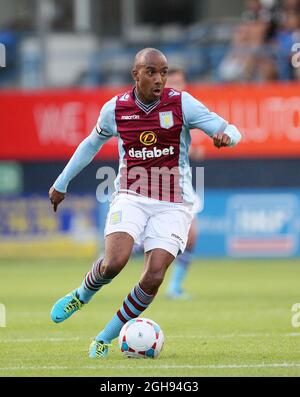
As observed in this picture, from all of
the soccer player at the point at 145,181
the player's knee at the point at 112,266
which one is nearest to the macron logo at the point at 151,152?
the soccer player at the point at 145,181

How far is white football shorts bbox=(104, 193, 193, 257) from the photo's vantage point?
331 inches

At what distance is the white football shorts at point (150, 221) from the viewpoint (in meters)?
8.41

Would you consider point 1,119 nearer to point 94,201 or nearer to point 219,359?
point 94,201

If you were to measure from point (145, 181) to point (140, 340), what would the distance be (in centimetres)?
128

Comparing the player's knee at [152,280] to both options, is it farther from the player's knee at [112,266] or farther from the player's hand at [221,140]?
the player's hand at [221,140]

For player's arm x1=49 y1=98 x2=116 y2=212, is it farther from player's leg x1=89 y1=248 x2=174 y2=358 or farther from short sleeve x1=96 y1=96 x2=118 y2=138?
player's leg x1=89 y1=248 x2=174 y2=358

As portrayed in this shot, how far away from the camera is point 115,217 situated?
8.47 metres

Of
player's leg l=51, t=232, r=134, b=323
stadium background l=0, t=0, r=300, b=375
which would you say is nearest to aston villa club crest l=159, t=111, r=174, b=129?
player's leg l=51, t=232, r=134, b=323

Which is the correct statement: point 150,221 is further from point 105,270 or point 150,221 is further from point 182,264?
point 182,264

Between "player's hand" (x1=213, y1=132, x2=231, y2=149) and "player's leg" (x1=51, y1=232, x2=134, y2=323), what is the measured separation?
3.29 ft

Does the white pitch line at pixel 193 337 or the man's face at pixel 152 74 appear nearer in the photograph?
the man's face at pixel 152 74

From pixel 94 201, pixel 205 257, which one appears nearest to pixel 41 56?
pixel 94 201
